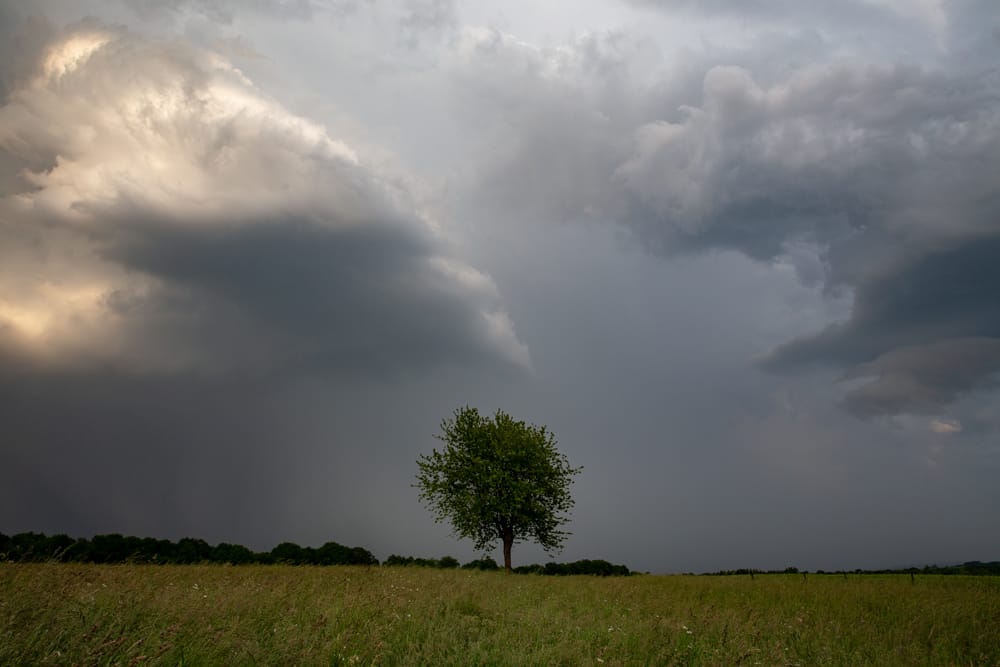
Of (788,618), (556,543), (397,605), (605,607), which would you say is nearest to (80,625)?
(397,605)

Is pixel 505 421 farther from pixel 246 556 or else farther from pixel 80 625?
pixel 80 625

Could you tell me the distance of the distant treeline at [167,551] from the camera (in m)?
28.9

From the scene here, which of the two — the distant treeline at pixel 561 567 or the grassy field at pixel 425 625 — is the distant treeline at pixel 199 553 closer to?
the distant treeline at pixel 561 567

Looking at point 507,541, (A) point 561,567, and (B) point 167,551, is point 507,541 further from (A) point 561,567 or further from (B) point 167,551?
(B) point 167,551

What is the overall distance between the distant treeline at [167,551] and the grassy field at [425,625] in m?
14.5

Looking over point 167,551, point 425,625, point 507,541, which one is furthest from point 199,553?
point 425,625

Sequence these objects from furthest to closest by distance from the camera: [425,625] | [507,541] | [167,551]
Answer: [507,541]
[167,551]
[425,625]

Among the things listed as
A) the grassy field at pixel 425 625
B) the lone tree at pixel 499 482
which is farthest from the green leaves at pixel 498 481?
the grassy field at pixel 425 625

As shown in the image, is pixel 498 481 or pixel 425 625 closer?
pixel 425 625

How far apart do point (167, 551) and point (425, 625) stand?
29.6 metres

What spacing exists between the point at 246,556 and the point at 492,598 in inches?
967

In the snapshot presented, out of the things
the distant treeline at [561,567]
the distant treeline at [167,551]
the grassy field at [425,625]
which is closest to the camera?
the grassy field at [425,625]

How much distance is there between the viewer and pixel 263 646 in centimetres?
912

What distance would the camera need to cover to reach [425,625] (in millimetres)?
11055
